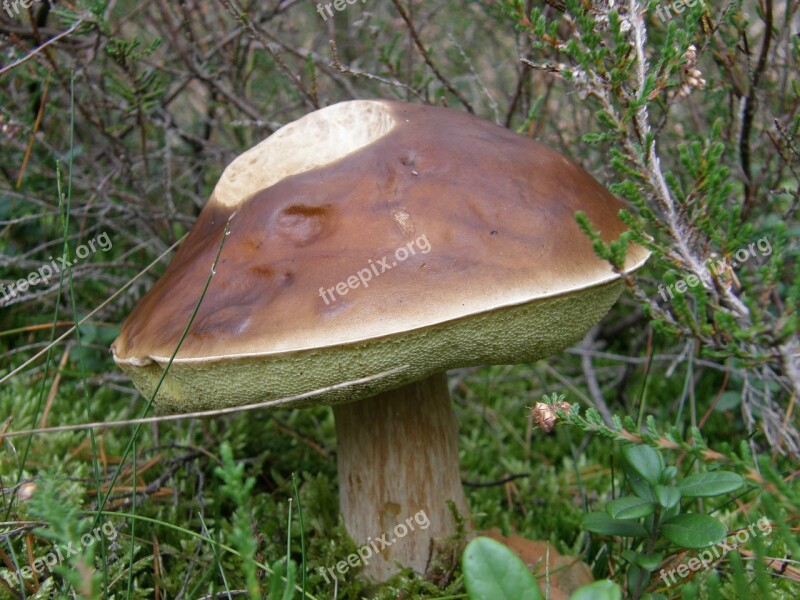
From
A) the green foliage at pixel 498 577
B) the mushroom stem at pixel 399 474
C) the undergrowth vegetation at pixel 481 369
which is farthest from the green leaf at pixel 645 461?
the mushroom stem at pixel 399 474

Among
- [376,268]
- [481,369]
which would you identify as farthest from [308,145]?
[481,369]

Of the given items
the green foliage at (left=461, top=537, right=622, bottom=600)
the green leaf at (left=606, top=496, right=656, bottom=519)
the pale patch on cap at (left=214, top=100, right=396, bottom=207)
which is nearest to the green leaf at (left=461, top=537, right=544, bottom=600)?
the green foliage at (left=461, top=537, right=622, bottom=600)

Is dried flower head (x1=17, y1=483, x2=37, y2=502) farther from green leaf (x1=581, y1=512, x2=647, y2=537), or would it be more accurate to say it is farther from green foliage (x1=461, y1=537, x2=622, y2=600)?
green leaf (x1=581, y1=512, x2=647, y2=537)

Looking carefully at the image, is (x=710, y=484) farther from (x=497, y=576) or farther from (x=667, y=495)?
(x=497, y=576)

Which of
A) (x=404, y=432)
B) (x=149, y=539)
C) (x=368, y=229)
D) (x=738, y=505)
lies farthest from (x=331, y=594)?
(x=738, y=505)

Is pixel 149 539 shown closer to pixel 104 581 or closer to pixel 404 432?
pixel 104 581
